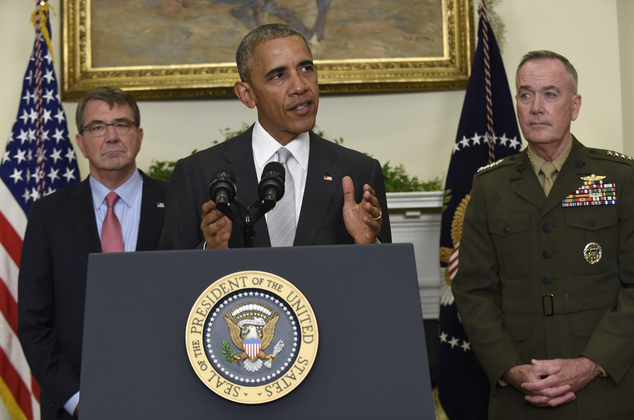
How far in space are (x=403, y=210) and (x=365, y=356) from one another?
2850 millimetres

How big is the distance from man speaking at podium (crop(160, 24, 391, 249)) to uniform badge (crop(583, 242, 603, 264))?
29.4 inches

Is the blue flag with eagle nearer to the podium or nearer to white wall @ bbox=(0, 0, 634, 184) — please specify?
white wall @ bbox=(0, 0, 634, 184)

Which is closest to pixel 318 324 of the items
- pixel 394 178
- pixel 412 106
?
pixel 394 178

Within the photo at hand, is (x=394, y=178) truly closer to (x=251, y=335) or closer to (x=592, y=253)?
(x=592, y=253)

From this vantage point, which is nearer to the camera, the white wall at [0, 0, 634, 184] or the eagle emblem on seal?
the eagle emblem on seal

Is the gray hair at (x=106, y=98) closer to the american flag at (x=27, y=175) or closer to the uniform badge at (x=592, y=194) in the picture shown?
the american flag at (x=27, y=175)

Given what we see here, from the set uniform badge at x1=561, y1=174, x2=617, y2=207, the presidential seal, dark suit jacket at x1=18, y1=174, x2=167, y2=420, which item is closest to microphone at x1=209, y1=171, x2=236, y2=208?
the presidential seal

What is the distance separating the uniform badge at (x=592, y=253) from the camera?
2.38 m

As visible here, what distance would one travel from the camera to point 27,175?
3.81 meters

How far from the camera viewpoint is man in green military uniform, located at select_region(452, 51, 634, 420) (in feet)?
7.45

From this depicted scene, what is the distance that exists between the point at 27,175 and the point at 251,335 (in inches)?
116

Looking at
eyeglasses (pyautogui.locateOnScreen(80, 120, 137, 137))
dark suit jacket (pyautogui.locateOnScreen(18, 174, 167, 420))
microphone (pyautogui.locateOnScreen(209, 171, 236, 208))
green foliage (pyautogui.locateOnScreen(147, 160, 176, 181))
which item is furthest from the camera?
green foliage (pyautogui.locateOnScreen(147, 160, 176, 181))

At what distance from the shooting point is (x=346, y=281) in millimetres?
1336

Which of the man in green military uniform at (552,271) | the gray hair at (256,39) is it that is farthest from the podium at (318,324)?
the man in green military uniform at (552,271)
